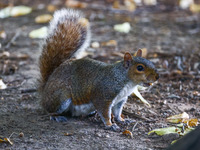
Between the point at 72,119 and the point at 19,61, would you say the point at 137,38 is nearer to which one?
the point at 19,61

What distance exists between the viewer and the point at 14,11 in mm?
7531

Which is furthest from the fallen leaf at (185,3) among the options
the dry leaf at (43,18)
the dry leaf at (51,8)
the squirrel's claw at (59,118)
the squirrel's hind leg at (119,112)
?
the squirrel's claw at (59,118)

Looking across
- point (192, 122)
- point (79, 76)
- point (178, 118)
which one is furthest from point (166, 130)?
point (79, 76)

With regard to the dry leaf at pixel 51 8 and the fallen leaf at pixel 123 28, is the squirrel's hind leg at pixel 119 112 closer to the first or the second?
the fallen leaf at pixel 123 28

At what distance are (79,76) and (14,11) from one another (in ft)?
15.1

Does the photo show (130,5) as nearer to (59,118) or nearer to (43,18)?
(43,18)

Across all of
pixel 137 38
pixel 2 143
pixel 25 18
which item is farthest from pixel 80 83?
pixel 25 18

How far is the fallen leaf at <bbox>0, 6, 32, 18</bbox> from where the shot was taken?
747cm

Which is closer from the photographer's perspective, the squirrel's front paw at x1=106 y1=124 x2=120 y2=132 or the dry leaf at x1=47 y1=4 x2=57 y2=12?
the squirrel's front paw at x1=106 y1=124 x2=120 y2=132

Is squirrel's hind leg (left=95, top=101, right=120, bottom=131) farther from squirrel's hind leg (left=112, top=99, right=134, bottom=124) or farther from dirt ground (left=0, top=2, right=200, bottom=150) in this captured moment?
squirrel's hind leg (left=112, top=99, right=134, bottom=124)

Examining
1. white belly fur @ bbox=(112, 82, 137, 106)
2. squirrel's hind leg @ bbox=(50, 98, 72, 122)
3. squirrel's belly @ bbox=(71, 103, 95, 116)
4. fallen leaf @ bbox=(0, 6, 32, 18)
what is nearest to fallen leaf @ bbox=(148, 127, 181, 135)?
white belly fur @ bbox=(112, 82, 137, 106)

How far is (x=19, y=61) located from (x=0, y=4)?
3348 mm

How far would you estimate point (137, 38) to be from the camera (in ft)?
21.4

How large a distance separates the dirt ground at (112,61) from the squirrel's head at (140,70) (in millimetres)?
456
